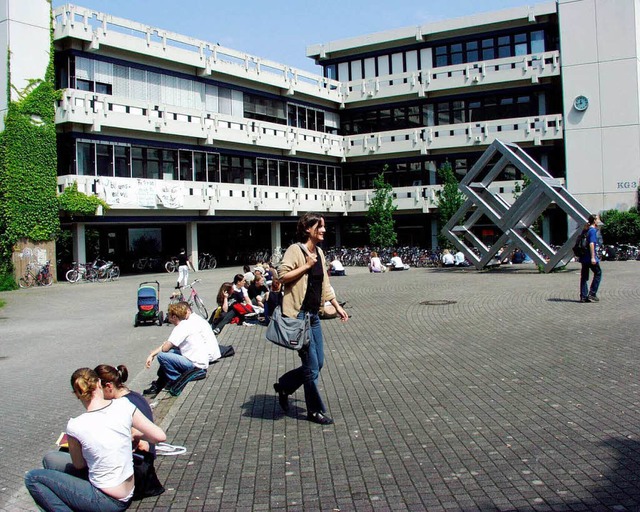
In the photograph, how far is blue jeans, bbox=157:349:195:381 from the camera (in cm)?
898


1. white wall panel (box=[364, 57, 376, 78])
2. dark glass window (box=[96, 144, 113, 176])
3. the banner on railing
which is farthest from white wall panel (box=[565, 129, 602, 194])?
dark glass window (box=[96, 144, 113, 176])

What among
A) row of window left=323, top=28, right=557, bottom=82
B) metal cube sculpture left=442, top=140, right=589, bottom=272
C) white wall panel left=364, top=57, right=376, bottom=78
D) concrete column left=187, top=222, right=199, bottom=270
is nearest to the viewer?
metal cube sculpture left=442, top=140, right=589, bottom=272

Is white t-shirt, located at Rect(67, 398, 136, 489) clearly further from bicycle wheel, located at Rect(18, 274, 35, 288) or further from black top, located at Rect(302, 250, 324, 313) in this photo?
bicycle wheel, located at Rect(18, 274, 35, 288)

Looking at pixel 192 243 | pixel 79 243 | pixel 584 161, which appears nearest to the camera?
pixel 79 243

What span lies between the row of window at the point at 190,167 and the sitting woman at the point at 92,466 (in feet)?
93.0

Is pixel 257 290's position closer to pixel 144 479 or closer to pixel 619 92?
pixel 144 479

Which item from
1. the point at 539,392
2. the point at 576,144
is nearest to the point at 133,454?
the point at 539,392

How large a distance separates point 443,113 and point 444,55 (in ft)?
13.2

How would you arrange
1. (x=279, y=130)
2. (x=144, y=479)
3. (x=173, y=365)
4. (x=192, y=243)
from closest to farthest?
(x=144, y=479) → (x=173, y=365) → (x=192, y=243) → (x=279, y=130)

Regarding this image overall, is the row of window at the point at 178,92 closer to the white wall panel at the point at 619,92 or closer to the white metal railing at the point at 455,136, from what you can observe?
the white metal railing at the point at 455,136

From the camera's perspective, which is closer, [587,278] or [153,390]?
[153,390]

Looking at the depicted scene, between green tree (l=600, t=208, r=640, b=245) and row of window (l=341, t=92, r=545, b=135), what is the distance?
30.1 feet

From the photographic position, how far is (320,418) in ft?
22.0

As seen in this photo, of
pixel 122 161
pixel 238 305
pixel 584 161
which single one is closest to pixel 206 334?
pixel 238 305
